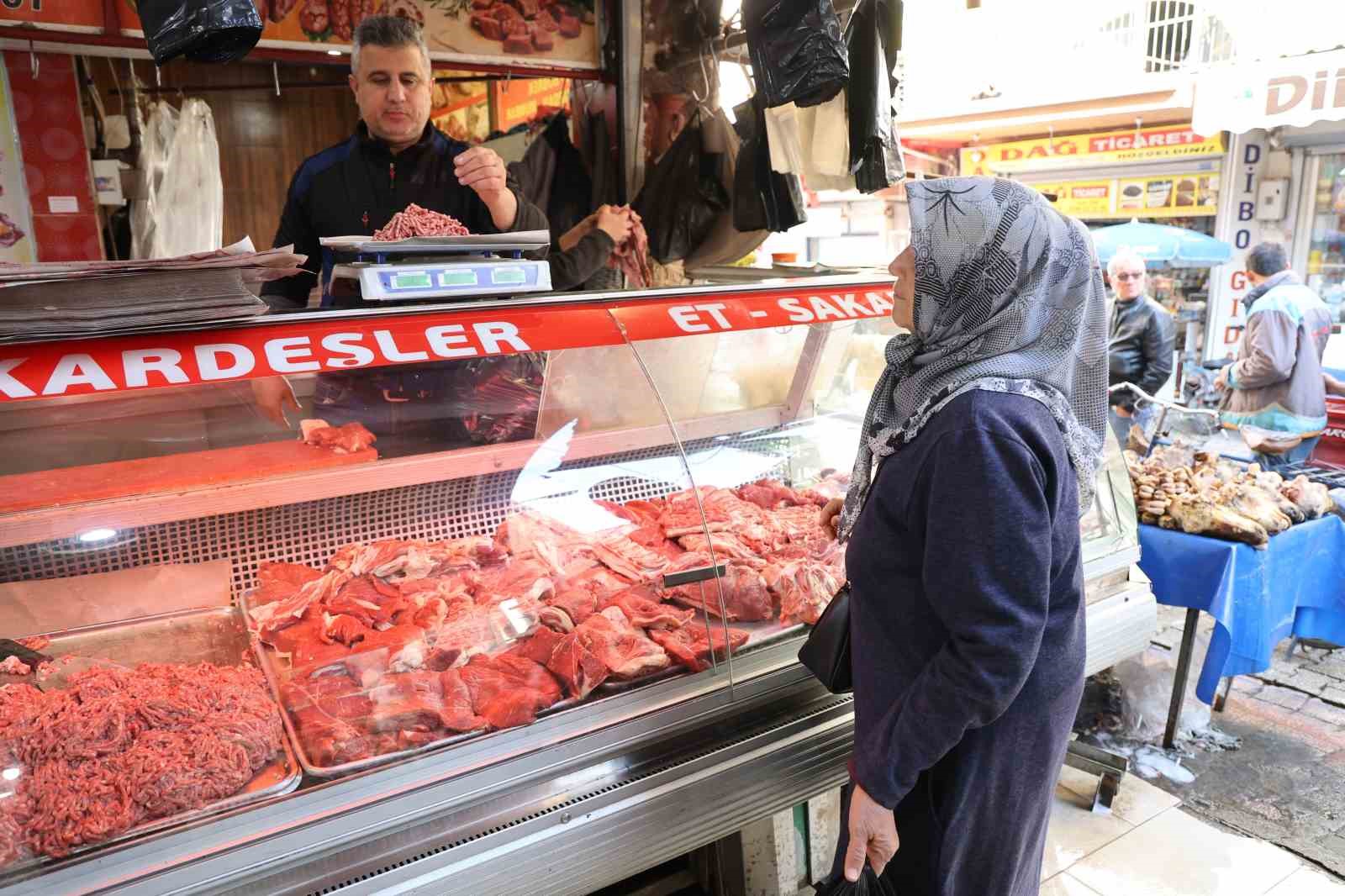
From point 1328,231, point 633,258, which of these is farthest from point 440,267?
→ point 1328,231

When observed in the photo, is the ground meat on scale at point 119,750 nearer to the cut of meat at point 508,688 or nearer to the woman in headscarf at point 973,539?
the cut of meat at point 508,688

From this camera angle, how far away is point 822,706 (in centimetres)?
250

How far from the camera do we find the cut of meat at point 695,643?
2.33 metres

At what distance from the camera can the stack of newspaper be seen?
1.63m

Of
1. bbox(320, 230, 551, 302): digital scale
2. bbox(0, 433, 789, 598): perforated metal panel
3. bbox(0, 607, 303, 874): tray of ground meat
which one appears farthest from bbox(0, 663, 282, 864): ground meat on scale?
bbox(320, 230, 551, 302): digital scale

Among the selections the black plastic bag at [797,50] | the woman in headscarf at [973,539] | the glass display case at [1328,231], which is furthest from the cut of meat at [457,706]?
the glass display case at [1328,231]

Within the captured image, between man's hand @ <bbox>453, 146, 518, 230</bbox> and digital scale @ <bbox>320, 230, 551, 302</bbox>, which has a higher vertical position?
man's hand @ <bbox>453, 146, 518, 230</bbox>

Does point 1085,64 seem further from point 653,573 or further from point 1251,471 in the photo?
point 653,573

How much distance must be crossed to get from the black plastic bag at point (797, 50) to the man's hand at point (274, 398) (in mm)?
2129

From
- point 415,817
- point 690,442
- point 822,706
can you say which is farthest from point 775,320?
point 415,817

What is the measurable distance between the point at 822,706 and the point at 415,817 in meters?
1.14

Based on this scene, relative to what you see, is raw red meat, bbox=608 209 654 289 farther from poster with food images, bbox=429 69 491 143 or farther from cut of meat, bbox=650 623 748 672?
poster with food images, bbox=429 69 491 143

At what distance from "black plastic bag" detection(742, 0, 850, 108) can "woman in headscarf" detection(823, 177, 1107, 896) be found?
164 centimetres

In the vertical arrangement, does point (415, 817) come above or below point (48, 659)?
below
